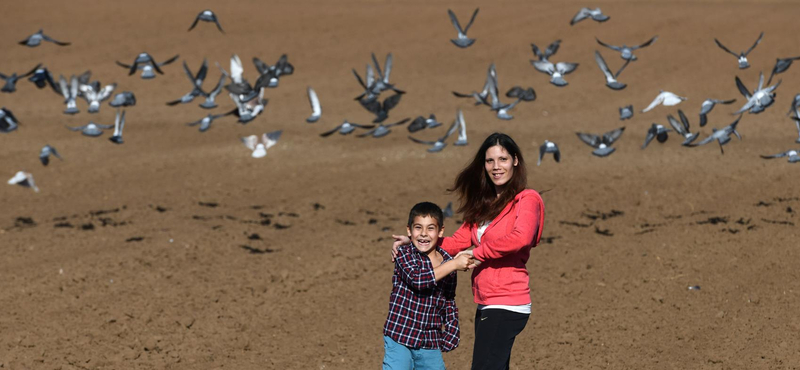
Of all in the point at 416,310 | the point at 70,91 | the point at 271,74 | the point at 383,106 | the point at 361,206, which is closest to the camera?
the point at 416,310

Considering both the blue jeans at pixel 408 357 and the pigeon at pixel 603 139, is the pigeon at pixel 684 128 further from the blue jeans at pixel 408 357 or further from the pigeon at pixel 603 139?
the blue jeans at pixel 408 357

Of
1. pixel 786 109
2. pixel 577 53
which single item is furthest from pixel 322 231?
pixel 577 53

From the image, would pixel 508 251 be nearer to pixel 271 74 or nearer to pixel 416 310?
pixel 416 310

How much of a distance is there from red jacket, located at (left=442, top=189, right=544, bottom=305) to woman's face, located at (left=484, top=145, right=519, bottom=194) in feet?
0.41

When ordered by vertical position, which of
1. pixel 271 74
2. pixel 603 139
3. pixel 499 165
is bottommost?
pixel 603 139

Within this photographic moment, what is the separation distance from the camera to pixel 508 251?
14.6 ft

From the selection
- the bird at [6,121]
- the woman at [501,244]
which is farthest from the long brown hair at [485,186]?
the bird at [6,121]

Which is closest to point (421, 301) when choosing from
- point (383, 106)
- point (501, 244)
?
point (501, 244)

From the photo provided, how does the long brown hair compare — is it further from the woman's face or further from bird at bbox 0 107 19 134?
bird at bbox 0 107 19 134

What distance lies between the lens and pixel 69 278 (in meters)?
9.39

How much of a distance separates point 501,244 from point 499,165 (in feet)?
1.57

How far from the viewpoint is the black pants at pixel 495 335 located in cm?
458

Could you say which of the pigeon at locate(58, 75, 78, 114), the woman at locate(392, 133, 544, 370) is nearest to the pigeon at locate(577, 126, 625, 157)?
the woman at locate(392, 133, 544, 370)

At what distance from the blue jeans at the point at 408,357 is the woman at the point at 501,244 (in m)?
0.23
